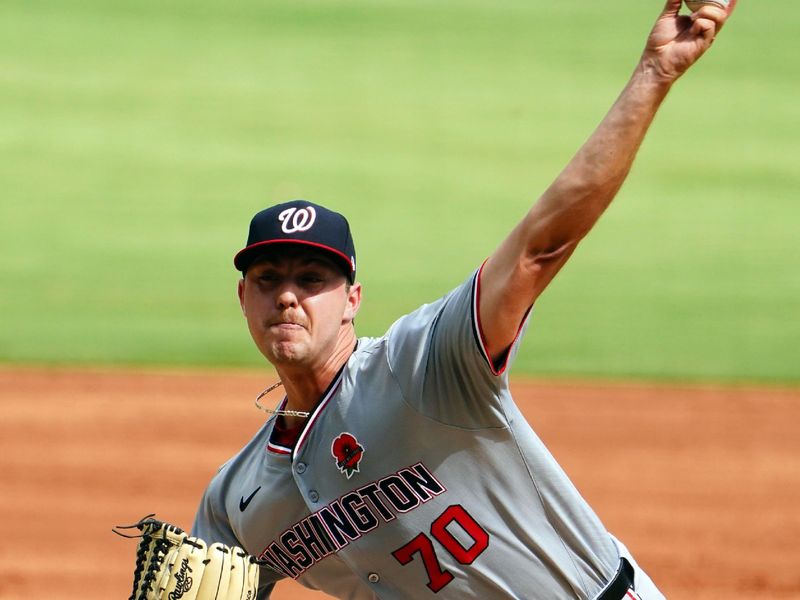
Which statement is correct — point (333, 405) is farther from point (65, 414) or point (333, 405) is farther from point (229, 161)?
point (229, 161)

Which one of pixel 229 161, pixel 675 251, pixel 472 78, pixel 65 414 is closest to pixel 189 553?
pixel 65 414

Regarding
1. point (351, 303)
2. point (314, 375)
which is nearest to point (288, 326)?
point (314, 375)

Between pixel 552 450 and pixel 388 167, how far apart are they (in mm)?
7226

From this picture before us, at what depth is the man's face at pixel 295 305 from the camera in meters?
3.23

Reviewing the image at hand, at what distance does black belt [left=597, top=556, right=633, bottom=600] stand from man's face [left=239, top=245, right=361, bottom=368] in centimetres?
95

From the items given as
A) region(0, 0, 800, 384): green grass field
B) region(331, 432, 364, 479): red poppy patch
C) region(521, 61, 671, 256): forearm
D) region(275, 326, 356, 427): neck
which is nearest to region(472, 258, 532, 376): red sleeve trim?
region(521, 61, 671, 256): forearm

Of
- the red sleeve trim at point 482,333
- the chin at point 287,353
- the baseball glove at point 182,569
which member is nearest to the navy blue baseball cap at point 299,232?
the chin at point 287,353

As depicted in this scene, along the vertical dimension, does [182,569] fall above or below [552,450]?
below

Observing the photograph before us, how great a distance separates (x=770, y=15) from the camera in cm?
1939

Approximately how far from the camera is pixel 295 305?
10.6ft

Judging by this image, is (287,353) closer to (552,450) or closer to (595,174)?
(595,174)

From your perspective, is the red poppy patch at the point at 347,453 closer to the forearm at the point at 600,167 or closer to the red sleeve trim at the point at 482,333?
the red sleeve trim at the point at 482,333

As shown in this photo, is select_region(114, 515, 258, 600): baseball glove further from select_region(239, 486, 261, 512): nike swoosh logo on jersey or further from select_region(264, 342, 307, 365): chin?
select_region(264, 342, 307, 365): chin

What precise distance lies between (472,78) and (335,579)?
46.6ft
